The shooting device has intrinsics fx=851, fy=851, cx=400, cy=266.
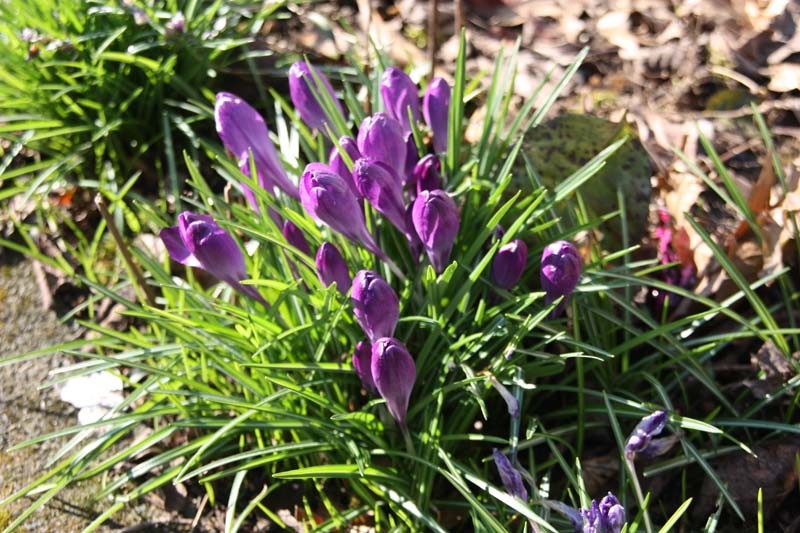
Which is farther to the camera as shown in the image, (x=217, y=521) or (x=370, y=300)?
(x=217, y=521)

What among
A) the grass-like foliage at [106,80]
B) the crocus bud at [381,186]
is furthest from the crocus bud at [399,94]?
the grass-like foliage at [106,80]

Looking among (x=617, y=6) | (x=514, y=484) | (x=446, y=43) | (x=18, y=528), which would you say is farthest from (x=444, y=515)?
(x=617, y=6)

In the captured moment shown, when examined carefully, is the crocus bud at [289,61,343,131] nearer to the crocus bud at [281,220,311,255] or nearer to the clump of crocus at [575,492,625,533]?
the crocus bud at [281,220,311,255]

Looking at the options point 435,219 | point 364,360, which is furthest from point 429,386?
point 435,219

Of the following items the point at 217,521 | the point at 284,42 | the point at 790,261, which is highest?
the point at 284,42

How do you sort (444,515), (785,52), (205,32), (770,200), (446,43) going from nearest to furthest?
(444,515)
(770,200)
(205,32)
(785,52)
(446,43)

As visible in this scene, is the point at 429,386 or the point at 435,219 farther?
the point at 429,386

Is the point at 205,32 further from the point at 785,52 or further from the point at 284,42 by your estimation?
the point at 785,52

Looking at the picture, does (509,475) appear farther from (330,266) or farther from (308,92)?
(308,92)
